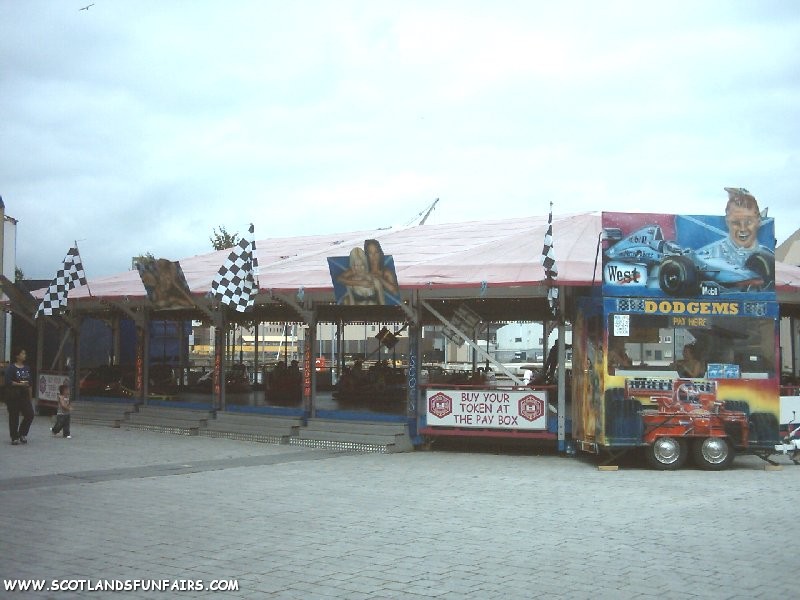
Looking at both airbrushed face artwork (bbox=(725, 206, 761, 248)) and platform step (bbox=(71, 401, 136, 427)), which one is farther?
platform step (bbox=(71, 401, 136, 427))

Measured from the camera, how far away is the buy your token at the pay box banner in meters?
14.4

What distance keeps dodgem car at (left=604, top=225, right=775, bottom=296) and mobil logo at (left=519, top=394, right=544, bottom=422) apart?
2.52 meters

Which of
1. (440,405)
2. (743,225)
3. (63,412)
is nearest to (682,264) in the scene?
(743,225)

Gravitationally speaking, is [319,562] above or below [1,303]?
below

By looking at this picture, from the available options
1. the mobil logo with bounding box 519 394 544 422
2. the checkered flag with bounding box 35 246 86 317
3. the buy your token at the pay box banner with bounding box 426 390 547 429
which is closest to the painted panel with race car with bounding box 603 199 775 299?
the mobil logo with bounding box 519 394 544 422

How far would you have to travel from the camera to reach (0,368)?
26297mm

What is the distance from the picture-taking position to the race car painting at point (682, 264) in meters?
13.0

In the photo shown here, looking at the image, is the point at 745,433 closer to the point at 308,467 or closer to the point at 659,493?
the point at 659,493

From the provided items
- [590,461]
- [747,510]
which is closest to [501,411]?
[590,461]

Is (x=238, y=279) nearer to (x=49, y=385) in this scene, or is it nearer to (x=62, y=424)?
(x=62, y=424)

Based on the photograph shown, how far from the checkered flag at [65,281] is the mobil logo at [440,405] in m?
8.41

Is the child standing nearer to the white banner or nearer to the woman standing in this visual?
the woman standing

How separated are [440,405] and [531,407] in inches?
61.8

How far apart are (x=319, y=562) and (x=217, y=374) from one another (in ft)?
37.9
